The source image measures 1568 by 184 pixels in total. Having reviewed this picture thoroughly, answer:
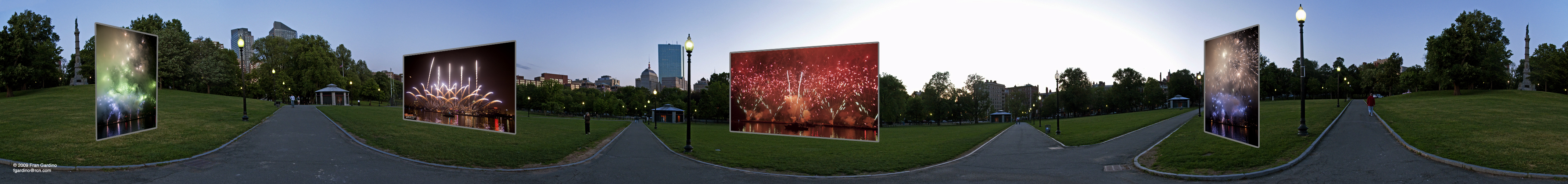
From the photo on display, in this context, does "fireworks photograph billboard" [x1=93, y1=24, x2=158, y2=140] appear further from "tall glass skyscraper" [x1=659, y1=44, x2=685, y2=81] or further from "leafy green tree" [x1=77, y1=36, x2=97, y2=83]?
"leafy green tree" [x1=77, y1=36, x2=97, y2=83]

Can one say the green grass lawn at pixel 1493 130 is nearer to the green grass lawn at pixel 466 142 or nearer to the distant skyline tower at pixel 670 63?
the distant skyline tower at pixel 670 63

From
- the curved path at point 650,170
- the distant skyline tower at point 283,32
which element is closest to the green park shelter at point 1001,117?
the curved path at point 650,170

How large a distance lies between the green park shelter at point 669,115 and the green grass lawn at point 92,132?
20.5 m

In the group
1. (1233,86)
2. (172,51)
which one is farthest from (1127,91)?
(172,51)

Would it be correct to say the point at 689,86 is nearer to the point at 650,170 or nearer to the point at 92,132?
the point at 650,170

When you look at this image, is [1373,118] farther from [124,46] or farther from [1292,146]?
[124,46]

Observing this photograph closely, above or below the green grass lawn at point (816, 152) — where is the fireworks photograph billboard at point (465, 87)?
above

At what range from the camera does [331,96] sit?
34.3m

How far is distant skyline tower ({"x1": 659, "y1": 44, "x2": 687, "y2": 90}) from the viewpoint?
20922 millimetres

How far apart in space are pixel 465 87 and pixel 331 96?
32.8m

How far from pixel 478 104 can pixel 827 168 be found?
827 cm

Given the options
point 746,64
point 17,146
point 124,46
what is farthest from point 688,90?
point 17,146

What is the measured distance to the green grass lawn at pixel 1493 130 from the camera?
9789 millimetres

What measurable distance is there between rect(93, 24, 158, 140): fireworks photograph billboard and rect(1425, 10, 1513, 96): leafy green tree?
46387 millimetres
